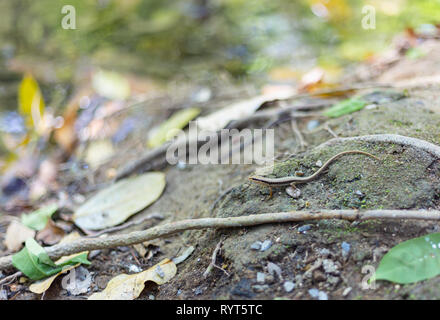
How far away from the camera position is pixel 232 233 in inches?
80.5

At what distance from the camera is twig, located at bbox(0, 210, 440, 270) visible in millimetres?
1688

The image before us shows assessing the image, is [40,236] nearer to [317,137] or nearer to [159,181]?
[159,181]

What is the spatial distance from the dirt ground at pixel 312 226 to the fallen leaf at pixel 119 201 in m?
0.11

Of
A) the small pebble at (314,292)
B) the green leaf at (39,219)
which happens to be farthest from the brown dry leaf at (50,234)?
the small pebble at (314,292)

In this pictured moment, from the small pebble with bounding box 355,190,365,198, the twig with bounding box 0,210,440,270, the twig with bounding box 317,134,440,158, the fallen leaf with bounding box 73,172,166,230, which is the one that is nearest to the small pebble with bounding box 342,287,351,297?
the twig with bounding box 0,210,440,270

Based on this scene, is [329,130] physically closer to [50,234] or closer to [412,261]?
[412,261]

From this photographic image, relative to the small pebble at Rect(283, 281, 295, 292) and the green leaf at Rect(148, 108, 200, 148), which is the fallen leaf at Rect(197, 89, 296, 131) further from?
the small pebble at Rect(283, 281, 295, 292)

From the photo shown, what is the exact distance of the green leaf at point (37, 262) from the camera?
2.20 m

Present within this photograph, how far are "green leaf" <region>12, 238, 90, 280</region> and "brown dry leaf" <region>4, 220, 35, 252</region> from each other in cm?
49

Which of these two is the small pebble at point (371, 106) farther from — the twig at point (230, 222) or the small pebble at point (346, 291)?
the small pebble at point (346, 291)

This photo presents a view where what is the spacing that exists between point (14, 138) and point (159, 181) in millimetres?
2722

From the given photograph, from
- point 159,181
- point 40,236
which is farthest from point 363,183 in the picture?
point 40,236

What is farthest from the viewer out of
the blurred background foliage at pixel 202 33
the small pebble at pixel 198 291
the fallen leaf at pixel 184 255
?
the blurred background foliage at pixel 202 33
